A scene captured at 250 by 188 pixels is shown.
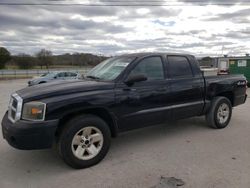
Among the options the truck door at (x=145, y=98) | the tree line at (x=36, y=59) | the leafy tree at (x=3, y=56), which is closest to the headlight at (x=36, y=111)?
the truck door at (x=145, y=98)

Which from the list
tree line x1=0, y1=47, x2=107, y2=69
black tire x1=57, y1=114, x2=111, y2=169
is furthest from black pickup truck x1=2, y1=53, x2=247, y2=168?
tree line x1=0, y1=47, x2=107, y2=69

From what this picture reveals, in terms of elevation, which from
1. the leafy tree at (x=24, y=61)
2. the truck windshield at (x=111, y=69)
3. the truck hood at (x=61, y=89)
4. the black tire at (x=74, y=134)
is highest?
the leafy tree at (x=24, y=61)

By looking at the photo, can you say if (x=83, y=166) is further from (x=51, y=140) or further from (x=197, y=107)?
(x=197, y=107)

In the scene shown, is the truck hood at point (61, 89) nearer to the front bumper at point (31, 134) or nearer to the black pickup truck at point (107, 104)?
the black pickup truck at point (107, 104)

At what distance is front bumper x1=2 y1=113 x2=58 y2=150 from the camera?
3.70 m

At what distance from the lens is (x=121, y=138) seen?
5664 millimetres

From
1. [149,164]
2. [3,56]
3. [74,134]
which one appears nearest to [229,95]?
[149,164]

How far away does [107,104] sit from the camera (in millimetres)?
4348

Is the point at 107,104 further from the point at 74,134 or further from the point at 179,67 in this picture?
the point at 179,67

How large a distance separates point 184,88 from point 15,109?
3242mm

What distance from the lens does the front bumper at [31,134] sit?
12.1ft

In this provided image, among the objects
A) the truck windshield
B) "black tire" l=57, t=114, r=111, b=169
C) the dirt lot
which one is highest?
the truck windshield

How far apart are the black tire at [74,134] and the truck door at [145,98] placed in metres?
0.41

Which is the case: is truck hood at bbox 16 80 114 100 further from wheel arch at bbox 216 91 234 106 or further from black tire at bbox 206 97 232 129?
wheel arch at bbox 216 91 234 106
